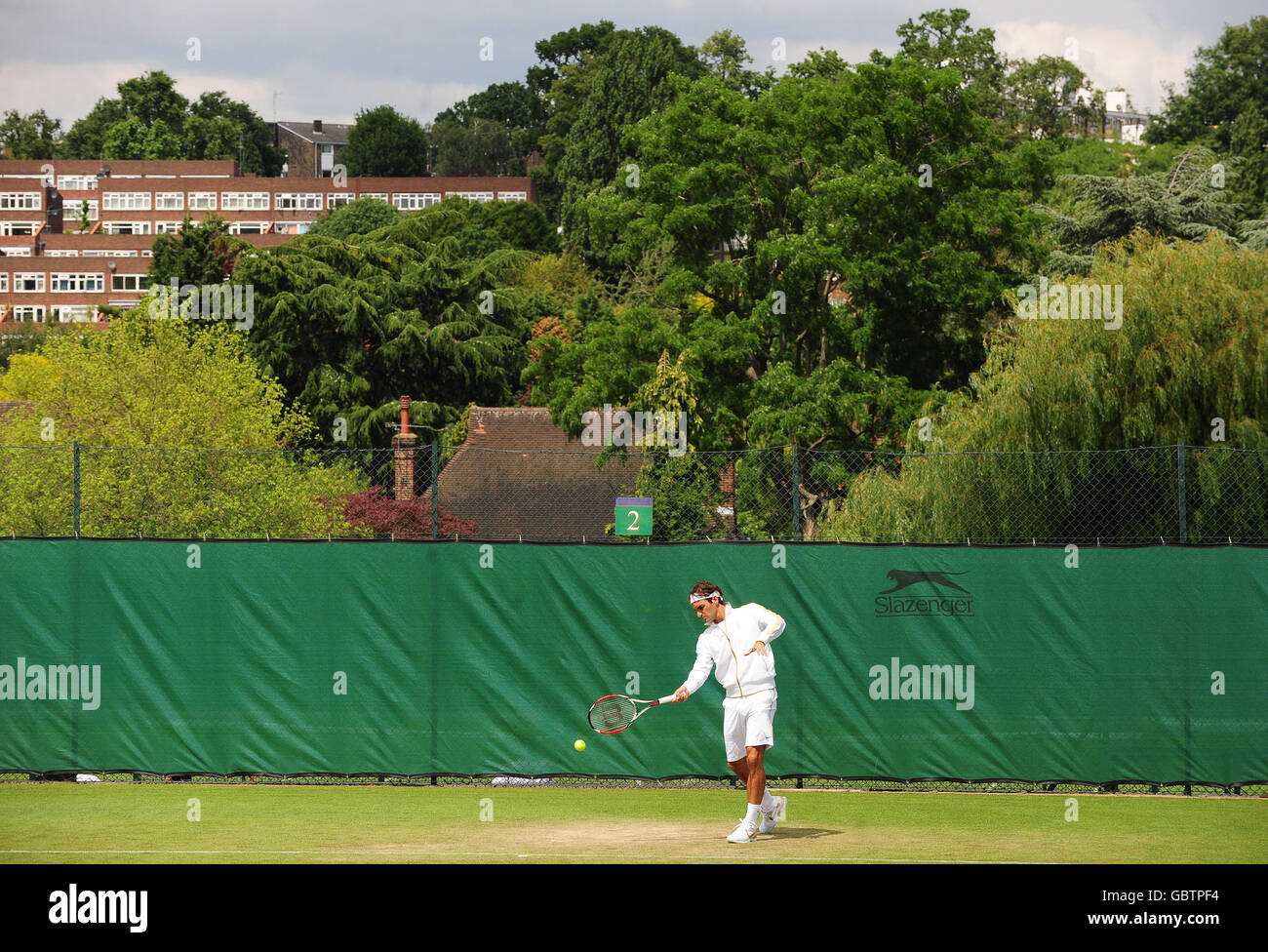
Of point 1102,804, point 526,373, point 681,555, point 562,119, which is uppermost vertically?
point 562,119

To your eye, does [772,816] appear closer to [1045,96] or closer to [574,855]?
[574,855]

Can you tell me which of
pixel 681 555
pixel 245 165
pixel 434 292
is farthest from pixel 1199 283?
pixel 245 165

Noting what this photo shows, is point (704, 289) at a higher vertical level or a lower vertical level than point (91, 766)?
higher

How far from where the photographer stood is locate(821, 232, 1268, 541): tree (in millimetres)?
18625

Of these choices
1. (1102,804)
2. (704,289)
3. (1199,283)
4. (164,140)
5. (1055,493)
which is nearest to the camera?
(1102,804)

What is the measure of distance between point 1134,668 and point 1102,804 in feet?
4.35

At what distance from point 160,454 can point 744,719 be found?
12.0 m

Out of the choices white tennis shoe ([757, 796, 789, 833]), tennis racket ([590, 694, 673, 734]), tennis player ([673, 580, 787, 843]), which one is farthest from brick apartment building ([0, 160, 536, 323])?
white tennis shoe ([757, 796, 789, 833])

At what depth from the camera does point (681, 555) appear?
13219 millimetres

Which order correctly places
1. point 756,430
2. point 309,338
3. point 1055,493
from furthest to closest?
point 309,338 < point 756,430 < point 1055,493

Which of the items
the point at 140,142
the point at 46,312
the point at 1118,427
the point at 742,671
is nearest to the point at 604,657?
the point at 742,671

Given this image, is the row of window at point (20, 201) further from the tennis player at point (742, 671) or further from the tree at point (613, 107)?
the tennis player at point (742, 671)

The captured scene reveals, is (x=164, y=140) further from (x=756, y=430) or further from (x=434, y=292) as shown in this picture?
(x=756, y=430)

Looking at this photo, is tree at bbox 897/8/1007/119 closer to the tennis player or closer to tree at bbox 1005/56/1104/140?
tree at bbox 1005/56/1104/140
